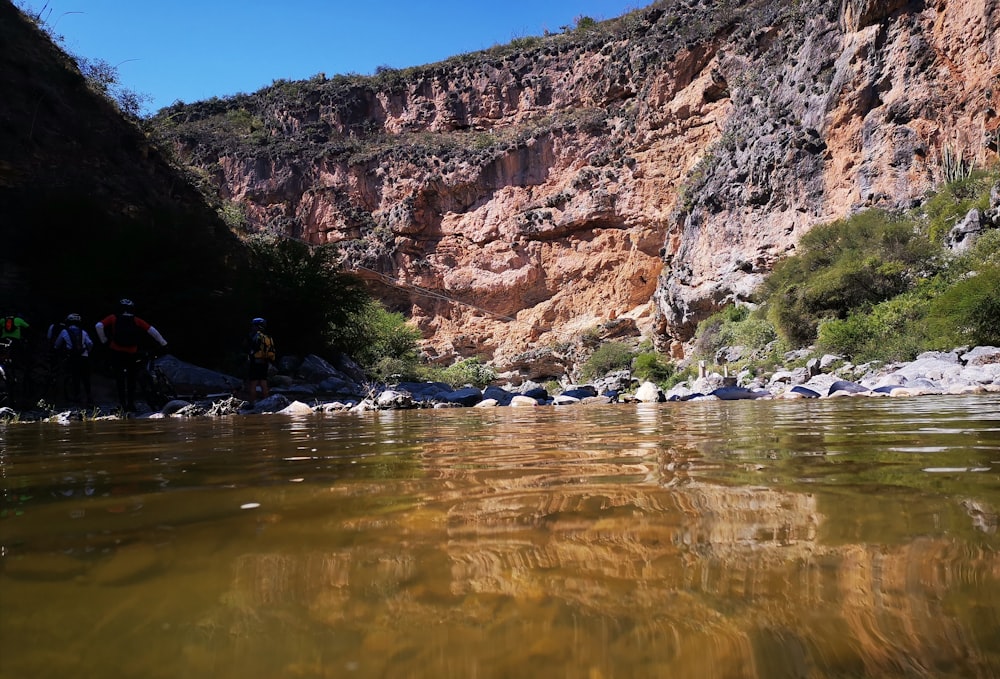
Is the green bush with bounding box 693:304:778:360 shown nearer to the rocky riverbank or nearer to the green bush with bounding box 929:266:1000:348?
the rocky riverbank

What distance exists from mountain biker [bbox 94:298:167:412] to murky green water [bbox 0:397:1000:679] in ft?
22.9

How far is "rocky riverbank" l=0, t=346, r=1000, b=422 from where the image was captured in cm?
775

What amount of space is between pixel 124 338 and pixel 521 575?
336 inches

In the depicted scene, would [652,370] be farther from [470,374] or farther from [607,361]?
[470,374]

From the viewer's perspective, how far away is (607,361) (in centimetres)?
2625

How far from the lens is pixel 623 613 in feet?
2.24

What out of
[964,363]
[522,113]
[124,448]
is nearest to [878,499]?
[124,448]

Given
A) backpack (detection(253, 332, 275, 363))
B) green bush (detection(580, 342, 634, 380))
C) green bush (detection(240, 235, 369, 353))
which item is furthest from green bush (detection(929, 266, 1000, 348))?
green bush (detection(580, 342, 634, 380))

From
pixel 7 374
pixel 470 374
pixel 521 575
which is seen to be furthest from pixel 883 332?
pixel 470 374

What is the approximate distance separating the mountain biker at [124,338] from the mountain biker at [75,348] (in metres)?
0.62

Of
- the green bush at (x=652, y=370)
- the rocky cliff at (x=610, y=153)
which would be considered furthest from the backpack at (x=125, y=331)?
the rocky cliff at (x=610, y=153)

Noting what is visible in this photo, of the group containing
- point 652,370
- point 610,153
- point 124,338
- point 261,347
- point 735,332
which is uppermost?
point 610,153

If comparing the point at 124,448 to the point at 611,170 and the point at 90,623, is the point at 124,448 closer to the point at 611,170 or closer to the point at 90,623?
the point at 90,623

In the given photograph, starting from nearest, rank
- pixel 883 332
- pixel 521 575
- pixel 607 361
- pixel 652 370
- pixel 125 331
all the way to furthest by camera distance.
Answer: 1. pixel 521 575
2. pixel 125 331
3. pixel 883 332
4. pixel 652 370
5. pixel 607 361
